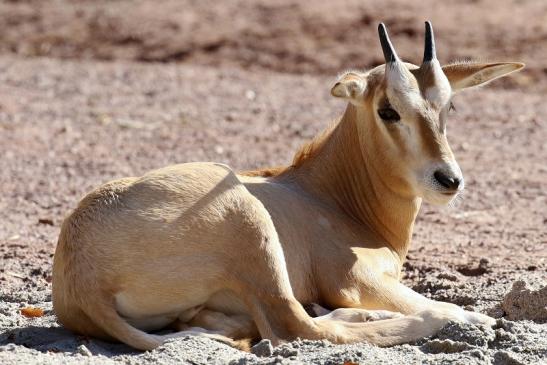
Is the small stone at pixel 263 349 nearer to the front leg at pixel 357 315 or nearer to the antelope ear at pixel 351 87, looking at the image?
the front leg at pixel 357 315

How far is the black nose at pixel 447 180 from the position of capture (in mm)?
6898

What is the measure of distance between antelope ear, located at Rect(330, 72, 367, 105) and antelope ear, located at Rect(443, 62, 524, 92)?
1.94 ft

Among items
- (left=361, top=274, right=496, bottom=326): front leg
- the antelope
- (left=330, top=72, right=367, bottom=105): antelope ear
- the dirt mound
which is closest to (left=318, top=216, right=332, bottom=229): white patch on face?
the antelope

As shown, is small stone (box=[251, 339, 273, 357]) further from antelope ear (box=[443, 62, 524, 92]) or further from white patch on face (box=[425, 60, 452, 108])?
antelope ear (box=[443, 62, 524, 92])

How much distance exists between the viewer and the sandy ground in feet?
21.3

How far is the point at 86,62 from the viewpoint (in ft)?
57.5

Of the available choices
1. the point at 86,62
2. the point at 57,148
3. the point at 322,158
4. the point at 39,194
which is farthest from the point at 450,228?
the point at 86,62

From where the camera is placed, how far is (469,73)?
7.65m

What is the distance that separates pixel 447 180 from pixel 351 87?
2.70 ft

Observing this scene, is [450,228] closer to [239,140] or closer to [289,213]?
[289,213]

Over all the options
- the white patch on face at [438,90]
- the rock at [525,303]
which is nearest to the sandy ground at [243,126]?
the rock at [525,303]

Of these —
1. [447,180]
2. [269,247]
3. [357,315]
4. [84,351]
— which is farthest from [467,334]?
[84,351]

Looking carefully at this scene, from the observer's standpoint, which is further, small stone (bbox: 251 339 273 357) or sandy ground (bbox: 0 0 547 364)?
sandy ground (bbox: 0 0 547 364)

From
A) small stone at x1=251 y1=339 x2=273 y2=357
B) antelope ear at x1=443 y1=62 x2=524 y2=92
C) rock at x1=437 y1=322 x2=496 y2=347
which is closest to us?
small stone at x1=251 y1=339 x2=273 y2=357
